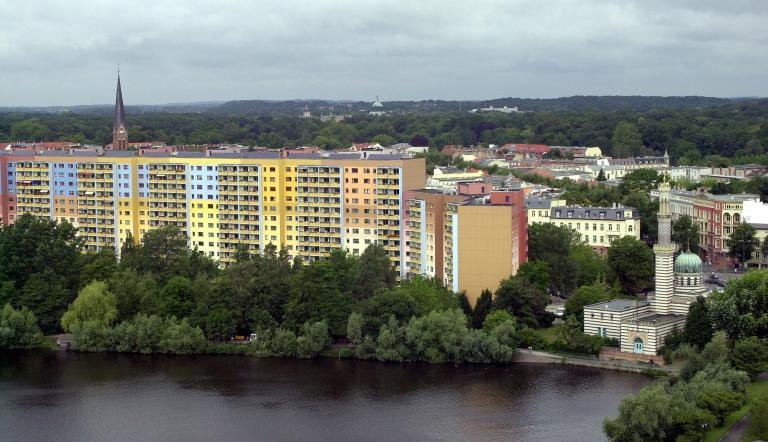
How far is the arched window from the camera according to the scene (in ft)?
134

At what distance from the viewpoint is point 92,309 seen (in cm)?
4572

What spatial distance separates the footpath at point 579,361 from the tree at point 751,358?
2954mm

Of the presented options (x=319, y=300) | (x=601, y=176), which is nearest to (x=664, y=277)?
(x=319, y=300)

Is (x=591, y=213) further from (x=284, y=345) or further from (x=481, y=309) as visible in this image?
(x=284, y=345)

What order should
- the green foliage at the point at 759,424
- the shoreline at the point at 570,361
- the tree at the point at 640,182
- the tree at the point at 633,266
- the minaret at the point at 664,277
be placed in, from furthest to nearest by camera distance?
the tree at the point at 640,182
the tree at the point at 633,266
the minaret at the point at 664,277
the shoreline at the point at 570,361
the green foliage at the point at 759,424

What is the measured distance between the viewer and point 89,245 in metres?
58.9

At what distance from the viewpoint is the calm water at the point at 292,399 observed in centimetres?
3428

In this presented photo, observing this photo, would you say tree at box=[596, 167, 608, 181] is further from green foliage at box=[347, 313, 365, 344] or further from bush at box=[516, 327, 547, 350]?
green foliage at box=[347, 313, 365, 344]

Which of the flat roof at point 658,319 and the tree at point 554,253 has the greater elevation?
the tree at point 554,253

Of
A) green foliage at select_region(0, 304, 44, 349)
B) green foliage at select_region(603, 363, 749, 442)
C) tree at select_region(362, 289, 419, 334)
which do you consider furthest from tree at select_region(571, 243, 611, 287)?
green foliage at select_region(0, 304, 44, 349)

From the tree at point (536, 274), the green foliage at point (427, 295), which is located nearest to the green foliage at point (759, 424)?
the green foliage at point (427, 295)

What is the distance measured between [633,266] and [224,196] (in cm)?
1961

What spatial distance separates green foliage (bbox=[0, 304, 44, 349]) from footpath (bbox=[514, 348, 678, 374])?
61.5ft

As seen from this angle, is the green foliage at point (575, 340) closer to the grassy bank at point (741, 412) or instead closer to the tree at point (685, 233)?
the grassy bank at point (741, 412)
